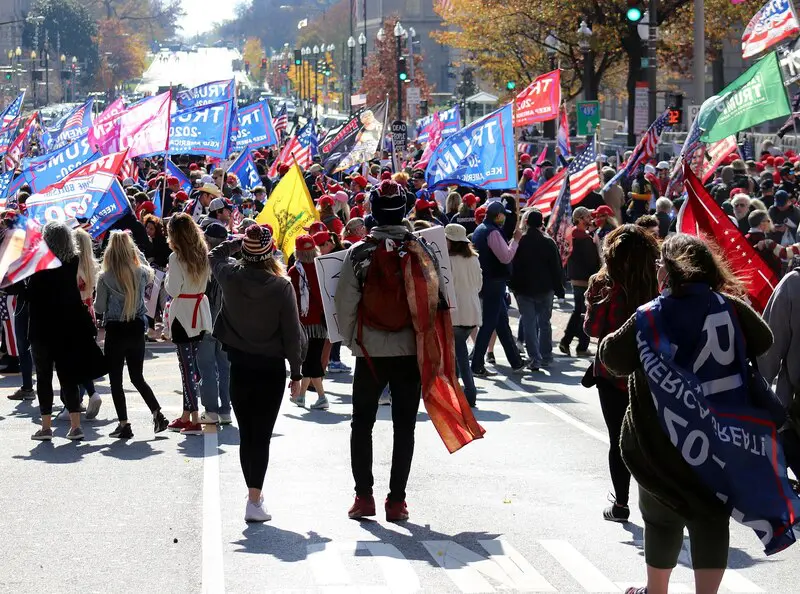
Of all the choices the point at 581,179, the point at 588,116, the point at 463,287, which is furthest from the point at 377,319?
the point at 588,116

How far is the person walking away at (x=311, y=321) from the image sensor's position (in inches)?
505

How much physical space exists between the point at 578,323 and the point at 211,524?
842 cm

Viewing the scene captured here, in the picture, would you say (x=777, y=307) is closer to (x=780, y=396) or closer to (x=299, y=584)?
(x=780, y=396)

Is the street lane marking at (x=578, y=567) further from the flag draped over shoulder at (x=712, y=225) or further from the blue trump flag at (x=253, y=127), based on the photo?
the blue trump flag at (x=253, y=127)

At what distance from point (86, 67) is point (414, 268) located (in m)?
151

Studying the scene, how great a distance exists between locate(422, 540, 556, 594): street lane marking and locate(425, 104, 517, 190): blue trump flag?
33.5 feet

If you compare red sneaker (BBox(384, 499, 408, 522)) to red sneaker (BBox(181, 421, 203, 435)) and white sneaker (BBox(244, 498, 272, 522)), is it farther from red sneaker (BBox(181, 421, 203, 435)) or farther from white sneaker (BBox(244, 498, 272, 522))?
red sneaker (BBox(181, 421, 203, 435))

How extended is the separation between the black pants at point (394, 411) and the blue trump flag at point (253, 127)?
→ 21.4m

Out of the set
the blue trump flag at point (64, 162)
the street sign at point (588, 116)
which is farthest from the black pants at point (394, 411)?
the street sign at point (588, 116)

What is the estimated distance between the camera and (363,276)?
827cm

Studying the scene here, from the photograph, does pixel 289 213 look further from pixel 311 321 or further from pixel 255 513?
pixel 255 513

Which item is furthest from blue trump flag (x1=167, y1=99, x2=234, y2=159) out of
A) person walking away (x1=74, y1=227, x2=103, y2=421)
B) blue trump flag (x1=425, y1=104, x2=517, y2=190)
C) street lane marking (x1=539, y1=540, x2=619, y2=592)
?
street lane marking (x1=539, y1=540, x2=619, y2=592)

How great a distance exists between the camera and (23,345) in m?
13.5

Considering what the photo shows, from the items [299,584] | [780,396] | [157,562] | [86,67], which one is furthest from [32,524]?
[86,67]
